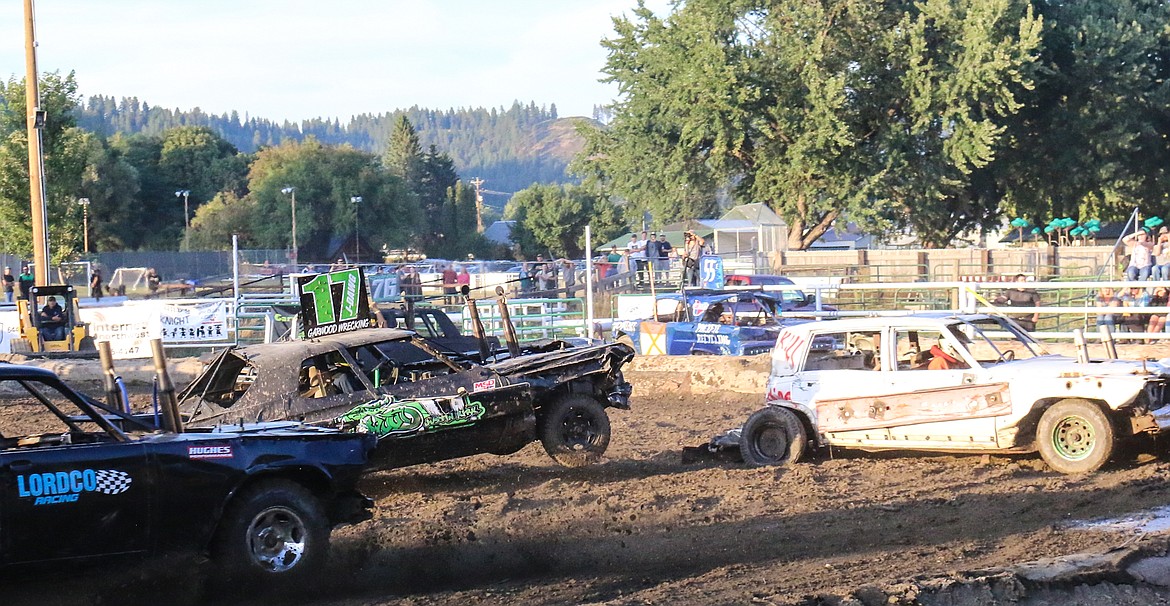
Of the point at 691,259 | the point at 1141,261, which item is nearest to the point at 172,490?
the point at 1141,261

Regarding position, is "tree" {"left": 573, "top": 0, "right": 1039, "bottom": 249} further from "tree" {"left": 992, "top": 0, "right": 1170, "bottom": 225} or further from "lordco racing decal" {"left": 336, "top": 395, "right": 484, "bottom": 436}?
"lordco racing decal" {"left": 336, "top": 395, "right": 484, "bottom": 436}

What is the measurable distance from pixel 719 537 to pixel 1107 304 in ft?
Result: 45.8

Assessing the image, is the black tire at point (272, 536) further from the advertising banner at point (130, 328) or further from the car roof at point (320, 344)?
the advertising banner at point (130, 328)

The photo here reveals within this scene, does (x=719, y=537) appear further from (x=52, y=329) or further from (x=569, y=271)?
(x=569, y=271)

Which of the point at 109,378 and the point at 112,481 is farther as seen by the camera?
the point at 109,378

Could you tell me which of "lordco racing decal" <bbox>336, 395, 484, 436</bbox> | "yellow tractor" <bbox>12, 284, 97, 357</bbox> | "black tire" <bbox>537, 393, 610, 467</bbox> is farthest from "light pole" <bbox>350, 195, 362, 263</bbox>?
"lordco racing decal" <bbox>336, 395, 484, 436</bbox>

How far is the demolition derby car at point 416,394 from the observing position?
1024 cm

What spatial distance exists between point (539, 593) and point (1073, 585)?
2.74 m

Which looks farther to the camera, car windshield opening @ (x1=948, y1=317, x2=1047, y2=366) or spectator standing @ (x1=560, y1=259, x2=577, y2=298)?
spectator standing @ (x1=560, y1=259, x2=577, y2=298)

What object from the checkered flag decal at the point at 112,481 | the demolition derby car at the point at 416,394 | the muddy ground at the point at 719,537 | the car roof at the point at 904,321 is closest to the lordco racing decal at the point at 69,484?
the checkered flag decal at the point at 112,481

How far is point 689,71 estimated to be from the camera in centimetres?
3781

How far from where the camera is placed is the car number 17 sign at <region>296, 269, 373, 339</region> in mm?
11008

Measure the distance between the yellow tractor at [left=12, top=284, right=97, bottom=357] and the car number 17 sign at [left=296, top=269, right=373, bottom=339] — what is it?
12.7 meters

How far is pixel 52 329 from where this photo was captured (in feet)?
74.6
